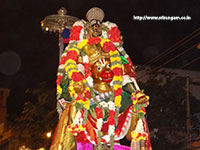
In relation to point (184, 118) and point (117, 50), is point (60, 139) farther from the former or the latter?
point (184, 118)

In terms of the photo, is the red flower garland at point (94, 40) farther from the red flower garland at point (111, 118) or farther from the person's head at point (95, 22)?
the red flower garland at point (111, 118)

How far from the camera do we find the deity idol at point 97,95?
4.39 meters

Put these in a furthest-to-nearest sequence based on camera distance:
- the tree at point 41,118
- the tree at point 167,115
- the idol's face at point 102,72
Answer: the tree at point 41,118
the tree at point 167,115
the idol's face at point 102,72

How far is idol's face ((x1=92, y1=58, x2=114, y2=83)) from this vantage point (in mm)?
4664

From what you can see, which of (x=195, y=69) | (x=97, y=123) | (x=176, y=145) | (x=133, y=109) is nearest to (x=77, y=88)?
(x=97, y=123)

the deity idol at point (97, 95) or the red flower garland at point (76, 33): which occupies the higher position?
the red flower garland at point (76, 33)

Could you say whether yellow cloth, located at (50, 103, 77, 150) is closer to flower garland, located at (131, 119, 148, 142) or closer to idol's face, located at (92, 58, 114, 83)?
idol's face, located at (92, 58, 114, 83)

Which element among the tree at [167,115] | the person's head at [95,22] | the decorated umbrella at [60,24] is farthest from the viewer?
the tree at [167,115]

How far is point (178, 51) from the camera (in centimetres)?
1055

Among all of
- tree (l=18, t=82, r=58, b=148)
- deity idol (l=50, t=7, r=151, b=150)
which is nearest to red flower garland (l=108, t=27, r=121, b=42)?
deity idol (l=50, t=7, r=151, b=150)

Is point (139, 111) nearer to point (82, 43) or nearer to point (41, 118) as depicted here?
point (82, 43)

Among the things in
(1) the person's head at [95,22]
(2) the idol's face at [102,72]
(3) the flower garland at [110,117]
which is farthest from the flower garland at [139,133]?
(1) the person's head at [95,22]

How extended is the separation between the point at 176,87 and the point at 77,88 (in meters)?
6.70

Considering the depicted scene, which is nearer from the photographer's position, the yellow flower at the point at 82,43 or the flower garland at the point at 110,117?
the flower garland at the point at 110,117
